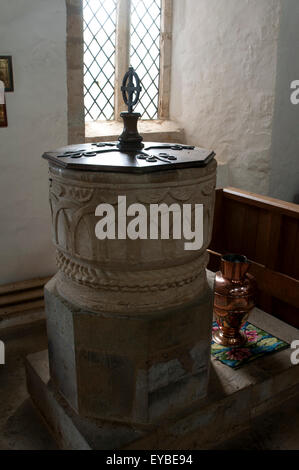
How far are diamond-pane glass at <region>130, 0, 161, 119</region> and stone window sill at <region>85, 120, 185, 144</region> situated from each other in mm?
199

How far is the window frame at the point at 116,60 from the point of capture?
3504 millimetres

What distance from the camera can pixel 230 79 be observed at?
4887 millimetres

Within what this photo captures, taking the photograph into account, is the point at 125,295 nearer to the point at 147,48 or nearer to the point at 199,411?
the point at 199,411

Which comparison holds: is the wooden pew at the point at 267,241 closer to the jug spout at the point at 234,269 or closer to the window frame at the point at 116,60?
the jug spout at the point at 234,269

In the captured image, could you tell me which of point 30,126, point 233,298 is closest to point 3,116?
point 30,126

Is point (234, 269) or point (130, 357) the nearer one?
point (130, 357)

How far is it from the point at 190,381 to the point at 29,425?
920 millimetres

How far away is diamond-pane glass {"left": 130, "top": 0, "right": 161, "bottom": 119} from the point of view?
519cm

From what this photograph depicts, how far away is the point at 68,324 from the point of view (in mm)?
2131

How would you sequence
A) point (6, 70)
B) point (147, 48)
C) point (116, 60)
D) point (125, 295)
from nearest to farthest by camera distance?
1. point (125, 295)
2. point (6, 70)
3. point (116, 60)
4. point (147, 48)

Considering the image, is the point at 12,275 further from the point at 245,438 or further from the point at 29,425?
the point at 245,438

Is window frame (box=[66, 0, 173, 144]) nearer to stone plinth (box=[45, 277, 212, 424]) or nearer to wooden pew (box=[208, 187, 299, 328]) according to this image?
wooden pew (box=[208, 187, 299, 328])

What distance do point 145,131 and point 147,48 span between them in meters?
1.01

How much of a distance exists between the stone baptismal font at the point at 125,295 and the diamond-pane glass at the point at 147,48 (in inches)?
132
